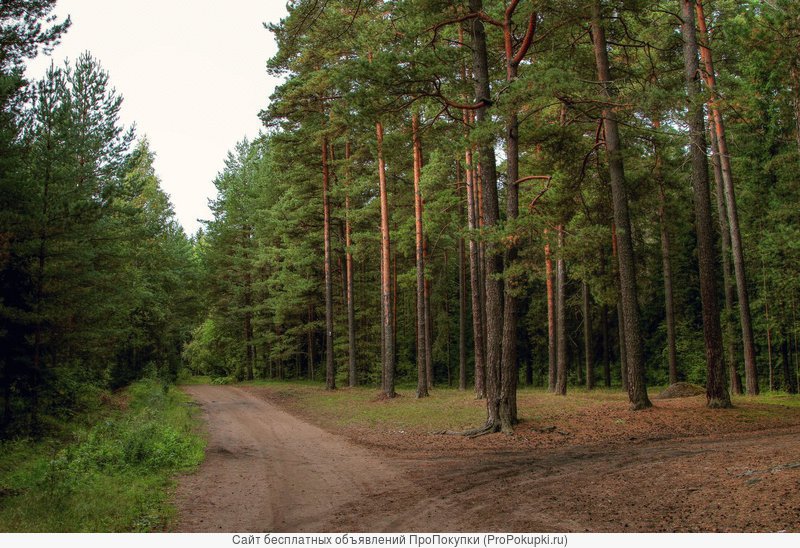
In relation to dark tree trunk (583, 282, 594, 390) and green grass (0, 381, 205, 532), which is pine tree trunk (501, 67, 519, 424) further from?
dark tree trunk (583, 282, 594, 390)

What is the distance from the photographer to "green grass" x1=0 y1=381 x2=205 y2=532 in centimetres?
589

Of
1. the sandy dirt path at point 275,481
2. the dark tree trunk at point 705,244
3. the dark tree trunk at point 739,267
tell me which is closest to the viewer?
the sandy dirt path at point 275,481

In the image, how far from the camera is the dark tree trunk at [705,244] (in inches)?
527

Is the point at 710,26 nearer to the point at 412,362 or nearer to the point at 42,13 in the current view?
the point at 42,13

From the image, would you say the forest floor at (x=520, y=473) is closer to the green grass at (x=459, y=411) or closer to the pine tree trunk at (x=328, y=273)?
the green grass at (x=459, y=411)

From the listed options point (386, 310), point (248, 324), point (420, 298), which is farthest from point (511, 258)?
point (248, 324)

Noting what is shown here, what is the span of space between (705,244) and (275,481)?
1250 centimetres

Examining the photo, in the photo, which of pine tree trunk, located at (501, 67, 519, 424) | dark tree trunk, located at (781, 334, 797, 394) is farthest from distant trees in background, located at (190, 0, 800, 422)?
dark tree trunk, located at (781, 334, 797, 394)

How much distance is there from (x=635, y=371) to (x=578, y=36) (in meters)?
9.69

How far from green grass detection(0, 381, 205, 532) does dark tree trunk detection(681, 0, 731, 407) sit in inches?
495

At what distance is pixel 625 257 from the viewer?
13805mm

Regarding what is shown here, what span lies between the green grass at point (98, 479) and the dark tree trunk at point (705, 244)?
12.6 meters

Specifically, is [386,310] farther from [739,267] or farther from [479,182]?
[739,267]

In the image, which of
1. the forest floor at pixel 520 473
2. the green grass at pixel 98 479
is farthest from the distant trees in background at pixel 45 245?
the forest floor at pixel 520 473
